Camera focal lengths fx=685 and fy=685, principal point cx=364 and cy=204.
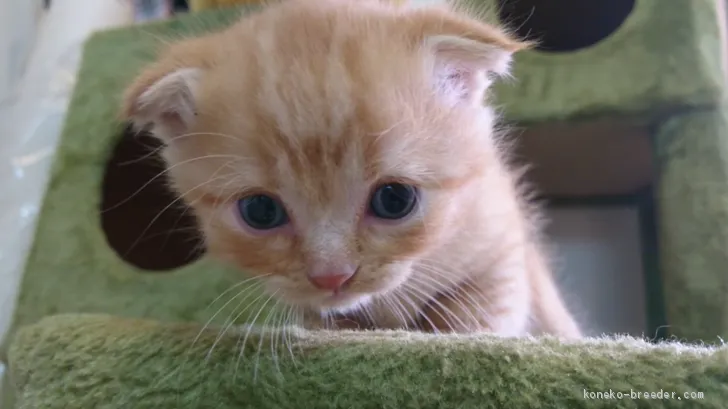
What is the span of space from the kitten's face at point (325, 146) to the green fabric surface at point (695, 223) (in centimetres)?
42

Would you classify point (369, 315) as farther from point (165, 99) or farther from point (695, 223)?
point (695, 223)

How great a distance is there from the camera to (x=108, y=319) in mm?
927

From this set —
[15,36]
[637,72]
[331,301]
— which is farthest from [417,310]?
[15,36]

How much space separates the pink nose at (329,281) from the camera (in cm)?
82

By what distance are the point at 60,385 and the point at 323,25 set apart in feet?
1.88

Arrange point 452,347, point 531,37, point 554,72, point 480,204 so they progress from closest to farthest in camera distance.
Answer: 1. point 452,347
2. point 480,204
3. point 554,72
4. point 531,37

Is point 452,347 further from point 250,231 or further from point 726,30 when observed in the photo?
point 726,30

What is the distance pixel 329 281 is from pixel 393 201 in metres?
0.13

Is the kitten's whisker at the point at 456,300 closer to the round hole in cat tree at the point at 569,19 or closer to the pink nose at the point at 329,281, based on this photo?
the pink nose at the point at 329,281

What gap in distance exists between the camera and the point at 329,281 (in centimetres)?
82

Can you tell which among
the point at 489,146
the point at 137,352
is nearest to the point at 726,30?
the point at 489,146

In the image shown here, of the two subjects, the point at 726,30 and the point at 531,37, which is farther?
the point at 531,37

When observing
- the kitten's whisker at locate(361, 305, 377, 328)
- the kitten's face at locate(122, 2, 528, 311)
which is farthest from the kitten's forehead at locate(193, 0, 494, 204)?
the kitten's whisker at locate(361, 305, 377, 328)

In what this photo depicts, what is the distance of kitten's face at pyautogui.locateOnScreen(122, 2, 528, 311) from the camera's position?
0.82 m
